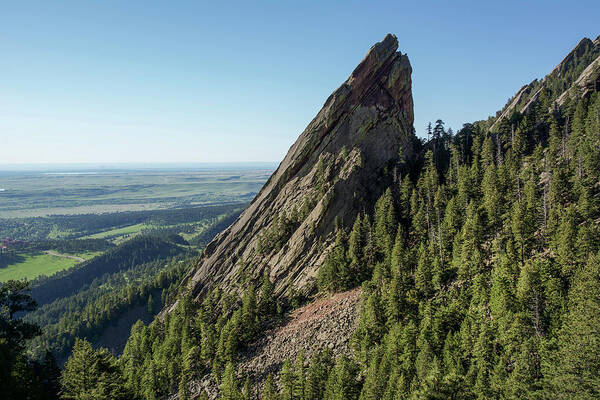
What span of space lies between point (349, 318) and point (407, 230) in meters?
27.3

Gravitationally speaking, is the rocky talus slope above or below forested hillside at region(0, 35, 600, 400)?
below

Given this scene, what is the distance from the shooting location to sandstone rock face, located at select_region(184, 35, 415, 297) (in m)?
78.2

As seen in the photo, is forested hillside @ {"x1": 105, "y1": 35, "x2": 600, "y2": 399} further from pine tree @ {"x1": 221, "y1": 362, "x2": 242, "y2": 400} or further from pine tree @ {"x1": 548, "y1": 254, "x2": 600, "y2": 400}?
pine tree @ {"x1": 221, "y1": 362, "x2": 242, "y2": 400}

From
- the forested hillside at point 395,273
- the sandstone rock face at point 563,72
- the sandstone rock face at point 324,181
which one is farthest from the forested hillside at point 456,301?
the sandstone rock face at point 563,72

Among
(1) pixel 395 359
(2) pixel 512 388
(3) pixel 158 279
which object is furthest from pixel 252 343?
(3) pixel 158 279

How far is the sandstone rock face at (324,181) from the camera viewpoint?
78188mm

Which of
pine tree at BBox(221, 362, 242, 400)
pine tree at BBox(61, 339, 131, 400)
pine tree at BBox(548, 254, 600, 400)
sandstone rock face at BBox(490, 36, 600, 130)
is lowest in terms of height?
pine tree at BBox(221, 362, 242, 400)

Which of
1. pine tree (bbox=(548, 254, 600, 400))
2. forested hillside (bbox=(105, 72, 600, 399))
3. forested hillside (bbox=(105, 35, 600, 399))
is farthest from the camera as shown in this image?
forested hillside (bbox=(105, 35, 600, 399))

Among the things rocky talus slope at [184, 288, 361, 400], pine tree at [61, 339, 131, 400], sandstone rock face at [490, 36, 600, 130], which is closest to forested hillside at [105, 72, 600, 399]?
rocky talus slope at [184, 288, 361, 400]

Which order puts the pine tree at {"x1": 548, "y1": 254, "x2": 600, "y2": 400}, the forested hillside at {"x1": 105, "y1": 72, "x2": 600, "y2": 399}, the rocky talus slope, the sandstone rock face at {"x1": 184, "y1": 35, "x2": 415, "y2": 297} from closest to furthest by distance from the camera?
the pine tree at {"x1": 548, "y1": 254, "x2": 600, "y2": 400}
the forested hillside at {"x1": 105, "y1": 72, "x2": 600, "y2": 399}
the rocky talus slope
the sandstone rock face at {"x1": 184, "y1": 35, "x2": 415, "y2": 297}

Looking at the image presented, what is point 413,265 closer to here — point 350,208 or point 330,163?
point 350,208

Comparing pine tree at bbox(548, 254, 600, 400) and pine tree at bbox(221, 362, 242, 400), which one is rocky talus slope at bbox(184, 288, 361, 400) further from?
pine tree at bbox(548, 254, 600, 400)

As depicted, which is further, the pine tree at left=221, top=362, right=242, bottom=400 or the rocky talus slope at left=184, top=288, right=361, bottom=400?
the rocky talus slope at left=184, top=288, right=361, bottom=400

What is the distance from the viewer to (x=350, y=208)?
80.4m
